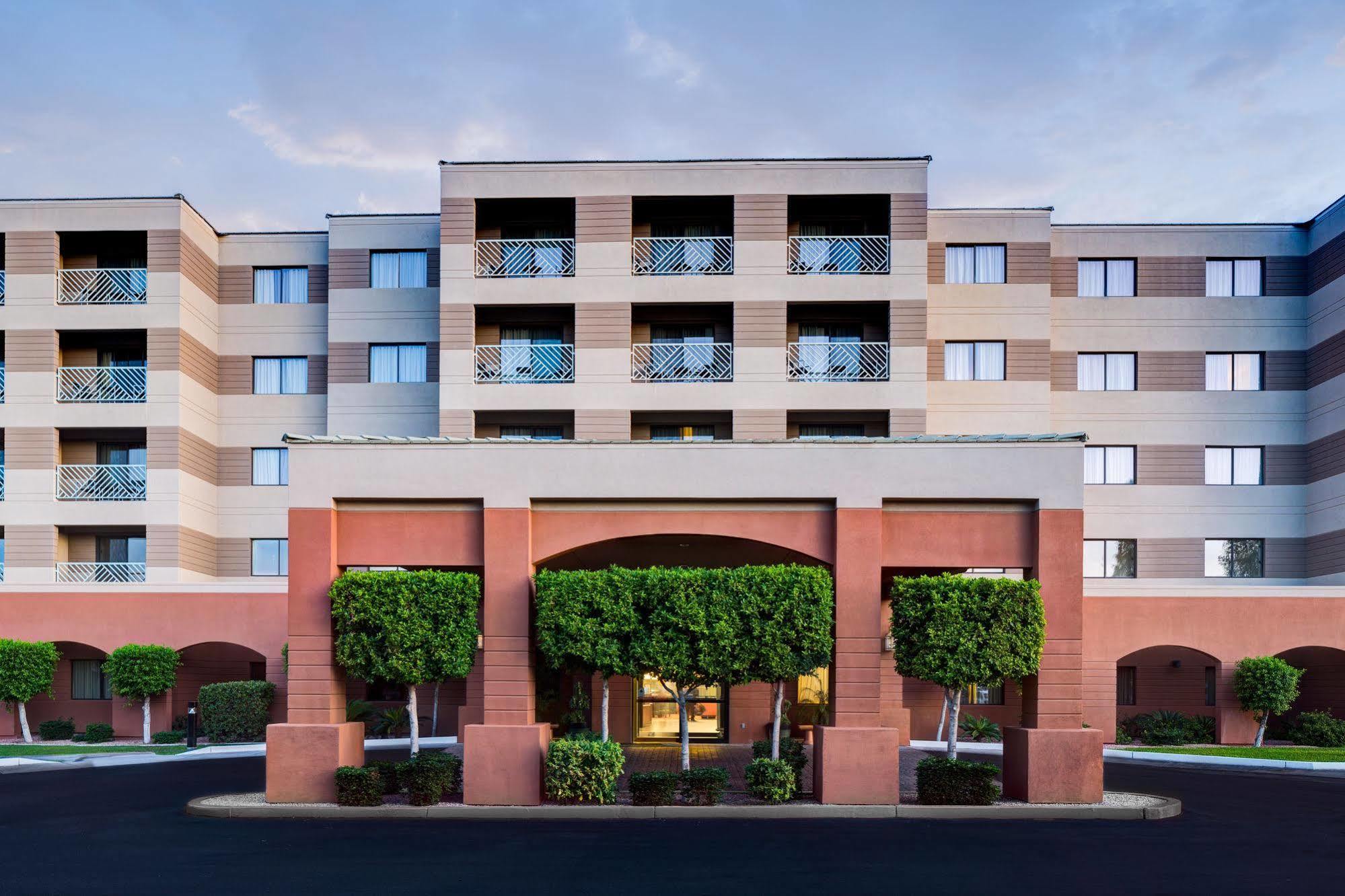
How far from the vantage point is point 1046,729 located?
16.3 meters

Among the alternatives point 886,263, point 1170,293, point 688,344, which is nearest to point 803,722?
point 688,344

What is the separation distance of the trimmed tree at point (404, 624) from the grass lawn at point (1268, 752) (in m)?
19.0

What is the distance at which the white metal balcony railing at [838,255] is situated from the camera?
30453mm

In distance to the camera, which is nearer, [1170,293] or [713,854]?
[713,854]

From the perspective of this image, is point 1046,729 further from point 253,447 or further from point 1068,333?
point 253,447

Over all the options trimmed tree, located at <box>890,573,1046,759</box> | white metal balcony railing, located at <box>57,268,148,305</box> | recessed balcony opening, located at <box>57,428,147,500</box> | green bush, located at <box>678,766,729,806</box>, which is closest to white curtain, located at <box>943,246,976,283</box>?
trimmed tree, located at <box>890,573,1046,759</box>

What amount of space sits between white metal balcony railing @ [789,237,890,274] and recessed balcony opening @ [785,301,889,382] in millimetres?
1159

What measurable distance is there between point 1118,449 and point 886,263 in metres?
10.1

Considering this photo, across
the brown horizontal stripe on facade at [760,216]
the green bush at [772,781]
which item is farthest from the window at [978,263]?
the green bush at [772,781]

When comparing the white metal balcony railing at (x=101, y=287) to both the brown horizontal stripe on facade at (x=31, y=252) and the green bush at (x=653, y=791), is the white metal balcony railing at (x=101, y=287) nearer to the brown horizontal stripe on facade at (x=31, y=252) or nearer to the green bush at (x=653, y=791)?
the brown horizontal stripe on facade at (x=31, y=252)

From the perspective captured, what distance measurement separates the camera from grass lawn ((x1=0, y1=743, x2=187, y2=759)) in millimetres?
25266

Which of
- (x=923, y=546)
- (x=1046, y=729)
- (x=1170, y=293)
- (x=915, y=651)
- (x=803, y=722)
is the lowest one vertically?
(x=803, y=722)

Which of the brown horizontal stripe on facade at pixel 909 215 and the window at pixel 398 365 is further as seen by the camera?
the window at pixel 398 365

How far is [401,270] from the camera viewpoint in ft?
108
